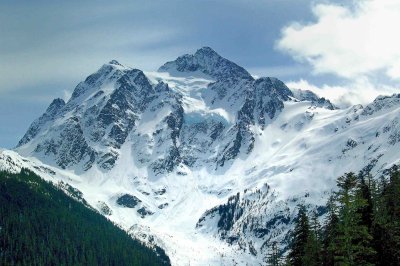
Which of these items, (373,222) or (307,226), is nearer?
(373,222)

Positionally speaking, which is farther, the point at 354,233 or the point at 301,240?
the point at 301,240

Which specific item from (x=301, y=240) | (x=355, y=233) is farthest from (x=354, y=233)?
(x=301, y=240)

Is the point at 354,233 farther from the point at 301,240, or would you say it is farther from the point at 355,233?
the point at 301,240

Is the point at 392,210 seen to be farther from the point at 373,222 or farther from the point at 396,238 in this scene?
the point at 396,238

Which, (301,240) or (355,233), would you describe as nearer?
(355,233)

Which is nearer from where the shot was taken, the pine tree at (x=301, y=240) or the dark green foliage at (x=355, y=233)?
the dark green foliage at (x=355, y=233)

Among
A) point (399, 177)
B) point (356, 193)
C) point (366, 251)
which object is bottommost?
point (366, 251)

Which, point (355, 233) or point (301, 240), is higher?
point (301, 240)

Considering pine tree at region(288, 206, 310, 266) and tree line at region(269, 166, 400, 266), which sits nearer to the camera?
tree line at region(269, 166, 400, 266)

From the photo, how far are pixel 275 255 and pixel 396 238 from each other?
2341 cm

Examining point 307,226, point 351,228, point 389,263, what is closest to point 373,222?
point 389,263

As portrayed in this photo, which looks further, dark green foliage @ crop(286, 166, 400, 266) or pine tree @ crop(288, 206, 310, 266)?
pine tree @ crop(288, 206, 310, 266)

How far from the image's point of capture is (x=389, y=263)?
6272cm

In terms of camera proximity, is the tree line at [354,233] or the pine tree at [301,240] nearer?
the tree line at [354,233]
